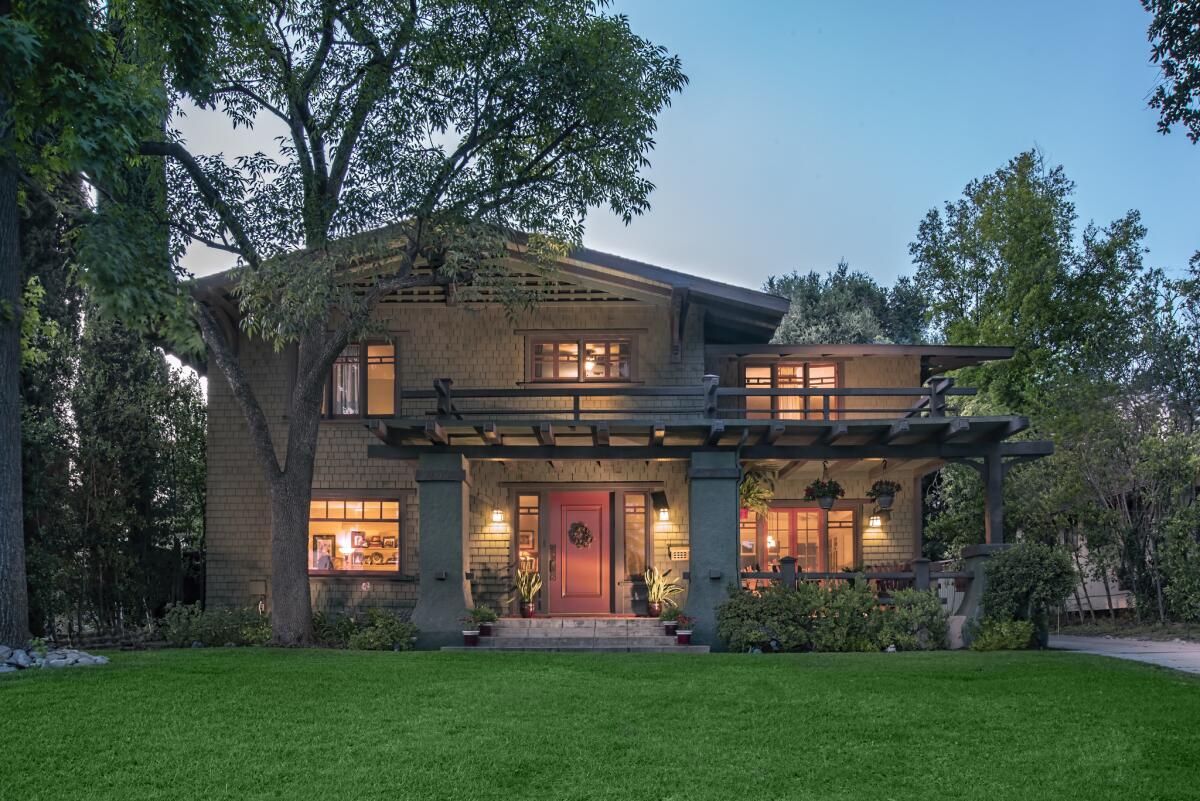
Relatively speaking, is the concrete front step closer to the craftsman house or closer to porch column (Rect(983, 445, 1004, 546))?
the craftsman house

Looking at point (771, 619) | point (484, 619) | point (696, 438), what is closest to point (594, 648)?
point (484, 619)

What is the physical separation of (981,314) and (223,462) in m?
22.1

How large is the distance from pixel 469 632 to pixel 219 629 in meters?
3.67

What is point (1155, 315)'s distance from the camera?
21.8 m

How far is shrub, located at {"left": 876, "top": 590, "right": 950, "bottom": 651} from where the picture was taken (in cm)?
1435

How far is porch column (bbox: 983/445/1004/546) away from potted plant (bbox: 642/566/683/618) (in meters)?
4.95

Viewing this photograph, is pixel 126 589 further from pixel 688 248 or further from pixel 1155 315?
pixel 688 248

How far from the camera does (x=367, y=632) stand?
1503 cm

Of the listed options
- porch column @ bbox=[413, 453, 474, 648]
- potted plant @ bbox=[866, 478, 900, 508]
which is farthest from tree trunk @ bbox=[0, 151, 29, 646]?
potted plant @ bbox=[866, 478, 900, 508]

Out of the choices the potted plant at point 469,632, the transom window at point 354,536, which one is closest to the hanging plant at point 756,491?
the potted plant at point 469,632

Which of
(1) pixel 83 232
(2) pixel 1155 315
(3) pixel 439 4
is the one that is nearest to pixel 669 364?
(3) pixel 439 4

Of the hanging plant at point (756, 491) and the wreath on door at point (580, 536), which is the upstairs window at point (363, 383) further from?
the hanging plant at point (756, 491)

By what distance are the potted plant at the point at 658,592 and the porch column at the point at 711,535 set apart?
1491mm

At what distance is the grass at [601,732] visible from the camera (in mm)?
7133
